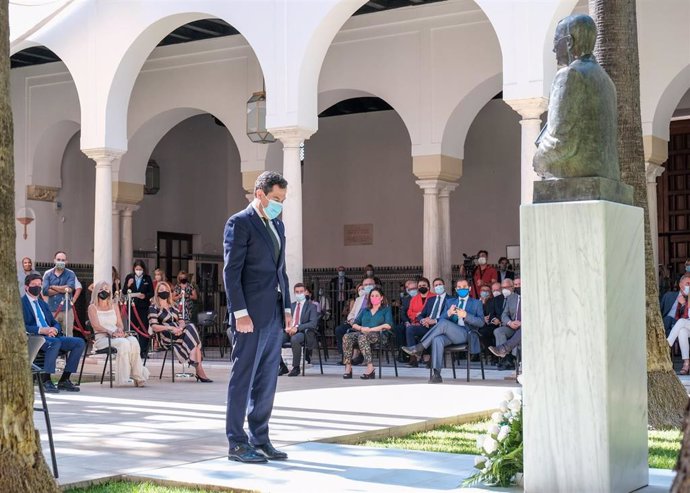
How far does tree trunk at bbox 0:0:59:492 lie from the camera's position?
4.18 meters

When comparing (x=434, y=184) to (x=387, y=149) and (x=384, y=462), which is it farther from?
(x=384, y=462)

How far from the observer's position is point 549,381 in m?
4.90

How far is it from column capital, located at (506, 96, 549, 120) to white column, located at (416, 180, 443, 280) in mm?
4792

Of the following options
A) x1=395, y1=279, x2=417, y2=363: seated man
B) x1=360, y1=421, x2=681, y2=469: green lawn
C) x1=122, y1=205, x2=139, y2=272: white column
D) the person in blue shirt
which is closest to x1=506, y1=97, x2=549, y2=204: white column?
x1=395, y1=279, x2=417, y2=363: seated man

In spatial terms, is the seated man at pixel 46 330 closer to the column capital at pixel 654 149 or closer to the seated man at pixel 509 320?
the seated man at pixel 509 320

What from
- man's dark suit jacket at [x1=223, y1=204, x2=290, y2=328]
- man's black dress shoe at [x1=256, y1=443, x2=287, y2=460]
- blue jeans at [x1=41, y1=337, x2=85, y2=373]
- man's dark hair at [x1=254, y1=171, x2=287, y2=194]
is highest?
man's dark hair at [x1=254, y1=171, x2=287, y2=194]

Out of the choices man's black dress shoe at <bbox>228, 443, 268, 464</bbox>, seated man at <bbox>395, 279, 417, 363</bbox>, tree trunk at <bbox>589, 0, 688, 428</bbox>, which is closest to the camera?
man's black dress shoe at <bbox>228, 443, 268, 464</bbox>

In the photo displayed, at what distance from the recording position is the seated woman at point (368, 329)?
13.4 m

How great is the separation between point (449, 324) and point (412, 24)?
6953 mm

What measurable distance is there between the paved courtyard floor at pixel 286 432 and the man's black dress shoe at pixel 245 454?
0.08m

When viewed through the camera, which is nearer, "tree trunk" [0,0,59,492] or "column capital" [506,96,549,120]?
"tree trunk" [0,0,59,492]

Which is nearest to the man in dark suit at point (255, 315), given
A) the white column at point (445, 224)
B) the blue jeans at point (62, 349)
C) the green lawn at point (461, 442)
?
the green lawn at point (461, 442)

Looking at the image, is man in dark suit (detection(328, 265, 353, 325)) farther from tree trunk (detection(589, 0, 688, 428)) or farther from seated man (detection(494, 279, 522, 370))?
tree trunk (detection(589, 0, 688, 428))

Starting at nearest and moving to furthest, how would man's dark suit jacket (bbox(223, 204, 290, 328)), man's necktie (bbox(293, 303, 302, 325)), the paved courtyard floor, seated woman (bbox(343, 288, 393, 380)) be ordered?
the paved courtyard floor < man's dark suit jacket (bbox(223, 204, 290, 328)) < seated woman (bbox(343, 288, 393, 380)) < man's necktie (bbox(293, 303, 302, 325))
